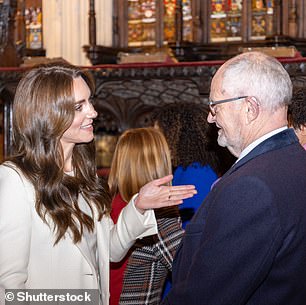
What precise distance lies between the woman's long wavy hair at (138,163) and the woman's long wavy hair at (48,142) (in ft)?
1.90

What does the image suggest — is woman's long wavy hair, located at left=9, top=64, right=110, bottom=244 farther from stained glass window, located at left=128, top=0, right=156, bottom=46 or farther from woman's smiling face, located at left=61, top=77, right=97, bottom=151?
stained glass window, located at left=128, top=0, right=156, bottom=46

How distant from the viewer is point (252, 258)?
1822 mm

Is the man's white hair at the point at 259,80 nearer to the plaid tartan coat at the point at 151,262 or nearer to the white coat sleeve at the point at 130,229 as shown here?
the white coat sleeve at the point at 130,229

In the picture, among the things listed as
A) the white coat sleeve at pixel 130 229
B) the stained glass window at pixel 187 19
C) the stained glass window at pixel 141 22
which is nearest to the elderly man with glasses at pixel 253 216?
the white coat sleeve at pixel 130 229

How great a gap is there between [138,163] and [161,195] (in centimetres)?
55

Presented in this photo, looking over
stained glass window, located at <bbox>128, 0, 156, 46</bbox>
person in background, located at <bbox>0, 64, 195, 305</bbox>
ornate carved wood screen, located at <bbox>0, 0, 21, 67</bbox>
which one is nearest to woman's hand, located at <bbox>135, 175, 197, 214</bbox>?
person in background, located at <bbox>0, 64, 195, 305</bbox>

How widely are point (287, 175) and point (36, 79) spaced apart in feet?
3.09

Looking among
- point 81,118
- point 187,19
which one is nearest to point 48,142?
point 81,118

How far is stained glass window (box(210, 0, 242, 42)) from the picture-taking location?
8.45 metres

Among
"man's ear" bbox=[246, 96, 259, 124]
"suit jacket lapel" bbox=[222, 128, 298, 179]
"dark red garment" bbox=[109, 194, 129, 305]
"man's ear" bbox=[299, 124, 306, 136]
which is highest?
"man's ear" bbox=[246, 96, 259, 124]

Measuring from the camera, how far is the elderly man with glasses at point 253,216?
182cm

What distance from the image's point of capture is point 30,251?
89.8 inches

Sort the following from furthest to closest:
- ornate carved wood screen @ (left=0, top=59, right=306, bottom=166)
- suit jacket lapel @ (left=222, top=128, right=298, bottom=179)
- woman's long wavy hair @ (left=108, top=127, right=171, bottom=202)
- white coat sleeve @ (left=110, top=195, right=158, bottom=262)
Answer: ornate carved wood screen @ (left=0, top=59, right=306, bottom=166)
woman's long wavy hair @ (left=108, top=127, right=171, bottom=202)
white coat sleeve @ (left=110, top=195, right=158, bottom=262)
suit jacket lapel @ (left=222, top=128, right=298, bottom=179)

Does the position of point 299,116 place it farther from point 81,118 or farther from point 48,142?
point 48,142
